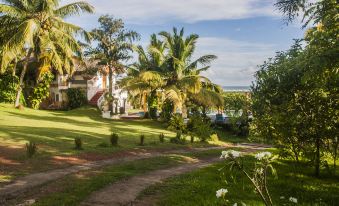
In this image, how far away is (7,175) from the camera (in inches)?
500

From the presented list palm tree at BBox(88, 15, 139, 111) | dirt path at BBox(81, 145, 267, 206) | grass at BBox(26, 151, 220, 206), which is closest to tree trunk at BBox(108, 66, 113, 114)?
palm tree at BBox(88, 15, 139, 111)

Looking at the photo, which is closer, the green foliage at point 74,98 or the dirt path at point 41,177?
the dirt path at point 41,177

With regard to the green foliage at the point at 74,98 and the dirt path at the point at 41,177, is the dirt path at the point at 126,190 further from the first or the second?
the green foliage at the point at 74,98

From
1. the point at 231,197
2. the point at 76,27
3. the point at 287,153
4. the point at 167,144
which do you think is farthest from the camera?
the point at 76,27

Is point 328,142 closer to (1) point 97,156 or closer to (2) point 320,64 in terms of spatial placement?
(2) point 320,64

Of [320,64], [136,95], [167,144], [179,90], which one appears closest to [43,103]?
[136,95]

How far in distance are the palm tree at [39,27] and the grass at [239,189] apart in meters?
22.8

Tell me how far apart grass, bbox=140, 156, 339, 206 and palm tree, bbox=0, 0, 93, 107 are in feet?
74.7

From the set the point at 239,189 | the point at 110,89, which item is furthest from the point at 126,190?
the point at 110,89

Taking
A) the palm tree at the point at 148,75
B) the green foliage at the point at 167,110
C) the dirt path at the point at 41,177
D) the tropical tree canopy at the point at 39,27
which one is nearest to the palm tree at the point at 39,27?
the tropical tree canopy at the point at 39,27

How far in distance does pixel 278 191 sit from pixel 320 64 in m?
4.75

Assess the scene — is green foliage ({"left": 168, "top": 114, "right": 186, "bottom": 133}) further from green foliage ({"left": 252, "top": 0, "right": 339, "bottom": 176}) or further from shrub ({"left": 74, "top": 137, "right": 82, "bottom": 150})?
green foliage ({"left": 252, "top": 0, "right": 339, "bottom": 176})

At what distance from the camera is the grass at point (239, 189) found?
1040 centimetres

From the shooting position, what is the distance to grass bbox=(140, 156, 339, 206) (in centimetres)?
1040
